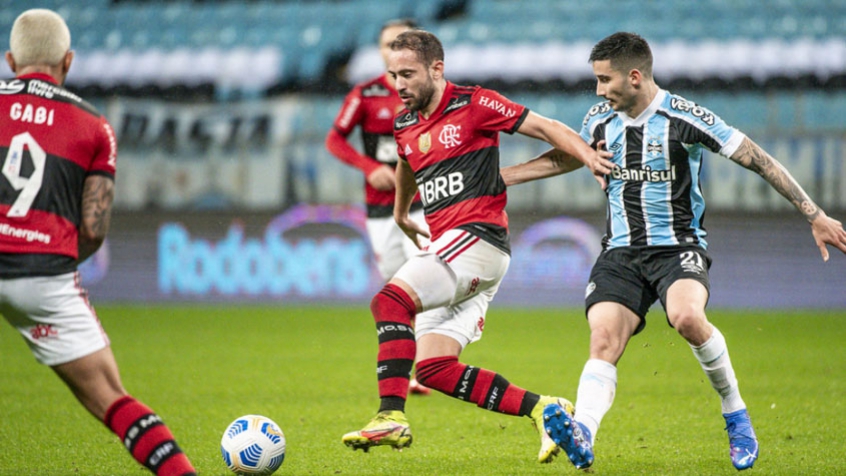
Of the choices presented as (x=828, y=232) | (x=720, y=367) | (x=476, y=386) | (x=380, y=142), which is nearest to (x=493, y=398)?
(x=476, y=386)

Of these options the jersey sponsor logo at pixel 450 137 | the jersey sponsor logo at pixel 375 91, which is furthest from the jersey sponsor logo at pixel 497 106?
the jersey sponsor logo at pixel 375 91

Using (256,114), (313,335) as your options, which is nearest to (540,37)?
(256,114)

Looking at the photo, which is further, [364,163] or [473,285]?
[364,163]

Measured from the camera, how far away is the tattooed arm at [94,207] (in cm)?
357

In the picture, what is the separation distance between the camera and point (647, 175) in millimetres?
4676

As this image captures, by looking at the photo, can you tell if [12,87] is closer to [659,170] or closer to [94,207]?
[94,207]

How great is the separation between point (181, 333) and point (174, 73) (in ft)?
19.9

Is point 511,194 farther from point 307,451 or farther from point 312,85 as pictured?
point 307,451

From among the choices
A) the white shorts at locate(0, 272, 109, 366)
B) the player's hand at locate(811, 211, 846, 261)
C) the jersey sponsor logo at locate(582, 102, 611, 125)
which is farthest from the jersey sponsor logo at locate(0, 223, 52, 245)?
the player's hand at locate(811, 211, 846, 261)

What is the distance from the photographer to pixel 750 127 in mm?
12922

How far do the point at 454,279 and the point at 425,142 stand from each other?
651 mm

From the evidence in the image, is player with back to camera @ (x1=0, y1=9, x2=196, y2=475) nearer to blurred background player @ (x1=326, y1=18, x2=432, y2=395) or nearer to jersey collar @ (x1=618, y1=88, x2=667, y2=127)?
jersey collar @ (x1=618, y1=88, x2=667, y2=127)

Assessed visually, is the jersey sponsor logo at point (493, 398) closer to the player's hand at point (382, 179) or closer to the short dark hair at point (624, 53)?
the short dark hair at point (624, 53)

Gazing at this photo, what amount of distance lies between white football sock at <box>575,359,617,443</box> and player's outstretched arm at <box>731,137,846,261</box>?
1036mm
